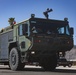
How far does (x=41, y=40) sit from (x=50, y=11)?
93.1 inches

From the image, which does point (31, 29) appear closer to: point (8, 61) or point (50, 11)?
point (50, 11)

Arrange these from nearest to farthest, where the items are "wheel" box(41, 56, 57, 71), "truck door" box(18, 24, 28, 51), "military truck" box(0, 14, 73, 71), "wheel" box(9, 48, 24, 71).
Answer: "military truck" box(0, 14, 73, 71), "truck door" box(18, 24, 28, 51), "wheel" box(9, 48, 24, 71), "wheel" box(41, 56, 57, 71)

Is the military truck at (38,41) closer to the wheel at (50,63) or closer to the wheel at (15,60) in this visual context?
the wheel at (15,60)

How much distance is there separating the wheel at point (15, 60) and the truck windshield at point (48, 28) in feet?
6.12

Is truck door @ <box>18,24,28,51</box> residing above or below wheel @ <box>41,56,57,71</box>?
above

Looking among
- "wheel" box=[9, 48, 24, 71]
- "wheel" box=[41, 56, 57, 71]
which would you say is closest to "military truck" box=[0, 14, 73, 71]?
"wheel" box=[9, 48, 24, 71]

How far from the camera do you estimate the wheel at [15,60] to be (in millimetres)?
16562

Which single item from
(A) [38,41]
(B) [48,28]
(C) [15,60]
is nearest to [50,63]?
(C) [15,60]

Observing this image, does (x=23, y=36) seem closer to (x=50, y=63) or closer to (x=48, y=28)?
(x=48, y=28)

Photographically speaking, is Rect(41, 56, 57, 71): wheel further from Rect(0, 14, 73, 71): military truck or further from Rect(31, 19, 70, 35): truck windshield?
Rect(31, 19, 70, 35): truck windshield

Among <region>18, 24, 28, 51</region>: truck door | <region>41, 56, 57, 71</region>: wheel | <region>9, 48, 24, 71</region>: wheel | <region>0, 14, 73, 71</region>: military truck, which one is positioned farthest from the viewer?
<region>41, 56, 57, 71</region>: wheel

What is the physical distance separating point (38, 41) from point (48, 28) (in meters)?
1.15

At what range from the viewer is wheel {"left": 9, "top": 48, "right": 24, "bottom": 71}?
54.3ft

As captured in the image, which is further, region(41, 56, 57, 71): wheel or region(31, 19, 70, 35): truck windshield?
region(41, 56, 57, 71): wheel
